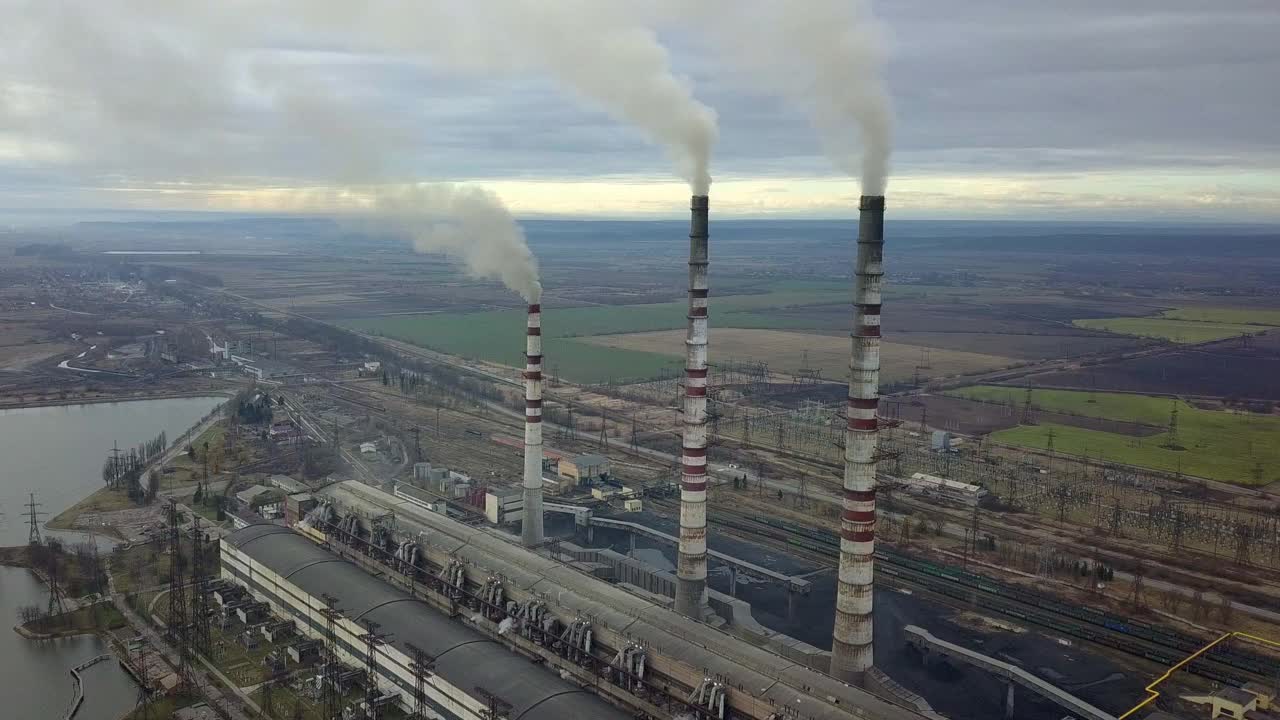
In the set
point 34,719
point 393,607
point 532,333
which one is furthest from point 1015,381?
point 34,719

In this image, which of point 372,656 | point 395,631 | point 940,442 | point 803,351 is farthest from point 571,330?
point 372,656

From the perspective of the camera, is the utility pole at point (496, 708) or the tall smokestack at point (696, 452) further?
the tall smokestack at point (696, 452)

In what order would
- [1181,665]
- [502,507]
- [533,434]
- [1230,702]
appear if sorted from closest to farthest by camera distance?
[1230,702]
[1181,665]
[533,434]
[502,507]

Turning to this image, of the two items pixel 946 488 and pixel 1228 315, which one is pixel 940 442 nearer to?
pixel 946 488

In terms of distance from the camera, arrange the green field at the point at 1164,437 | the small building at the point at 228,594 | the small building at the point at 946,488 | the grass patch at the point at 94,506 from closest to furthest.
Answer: the small building at the point at 228,594, the grass patch at the point at 94,506, the small building at the point at 946,488, the green field at the point at 1164,437

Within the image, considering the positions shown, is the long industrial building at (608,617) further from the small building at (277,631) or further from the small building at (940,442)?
the small building at (940,442)

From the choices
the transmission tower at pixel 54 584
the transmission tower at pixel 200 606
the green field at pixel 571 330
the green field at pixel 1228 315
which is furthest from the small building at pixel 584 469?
the green field at pixel 1228 315
